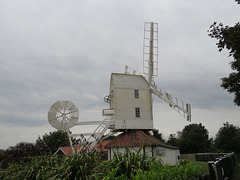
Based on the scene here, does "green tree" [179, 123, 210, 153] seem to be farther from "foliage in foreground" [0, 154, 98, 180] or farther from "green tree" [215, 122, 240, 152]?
"foliage in foreground" [0, 154, 98, 180]

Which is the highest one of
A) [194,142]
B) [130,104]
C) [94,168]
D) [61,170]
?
[130,104]

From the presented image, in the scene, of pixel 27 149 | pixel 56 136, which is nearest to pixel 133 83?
pixel 27 149

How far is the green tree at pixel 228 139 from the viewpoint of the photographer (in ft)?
107

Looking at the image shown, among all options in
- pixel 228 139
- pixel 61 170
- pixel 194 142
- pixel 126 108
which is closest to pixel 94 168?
pixel 61 170

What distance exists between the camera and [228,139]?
33281mm

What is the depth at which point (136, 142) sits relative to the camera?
64.6ft

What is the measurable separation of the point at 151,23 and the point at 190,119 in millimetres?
12091

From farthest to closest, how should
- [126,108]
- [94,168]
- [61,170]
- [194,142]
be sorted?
1. [194,142]
2. [126,108]
3. [61,170]
4. [94,168]

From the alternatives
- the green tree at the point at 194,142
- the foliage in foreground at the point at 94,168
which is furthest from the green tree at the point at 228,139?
the foliage in foreground at the point at 94,168

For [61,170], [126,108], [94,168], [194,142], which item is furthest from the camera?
[194,142]

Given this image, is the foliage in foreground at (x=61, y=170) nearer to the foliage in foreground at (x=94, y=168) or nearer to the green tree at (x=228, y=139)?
the foliage in foreground at (x=94, y=168)

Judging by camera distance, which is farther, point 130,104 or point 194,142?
point 194,142

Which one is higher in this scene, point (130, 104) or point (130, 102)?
point (130, 102)

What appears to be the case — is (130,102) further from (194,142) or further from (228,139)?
(194,142)
